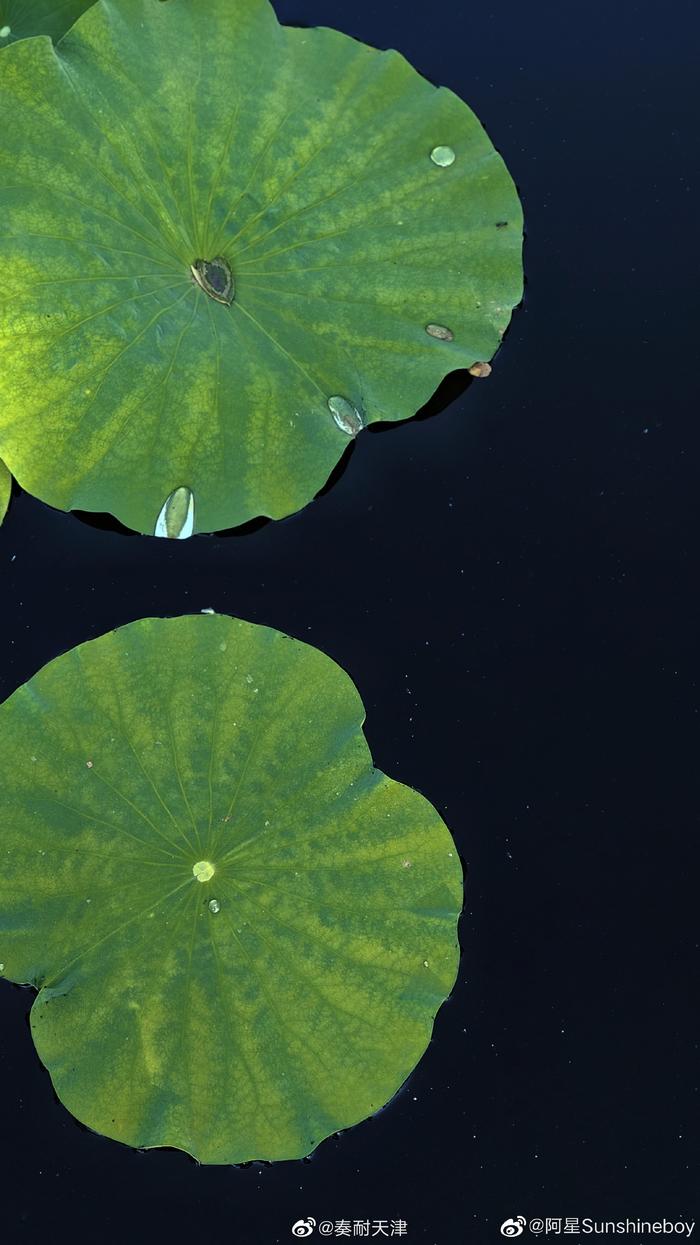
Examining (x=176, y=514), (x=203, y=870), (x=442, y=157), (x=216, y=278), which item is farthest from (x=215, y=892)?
(x=442, y=157)

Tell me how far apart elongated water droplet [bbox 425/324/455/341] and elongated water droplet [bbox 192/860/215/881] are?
1.22 meters

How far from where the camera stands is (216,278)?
2455 mm

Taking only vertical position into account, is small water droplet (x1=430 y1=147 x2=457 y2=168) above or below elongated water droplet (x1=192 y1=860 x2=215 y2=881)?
above

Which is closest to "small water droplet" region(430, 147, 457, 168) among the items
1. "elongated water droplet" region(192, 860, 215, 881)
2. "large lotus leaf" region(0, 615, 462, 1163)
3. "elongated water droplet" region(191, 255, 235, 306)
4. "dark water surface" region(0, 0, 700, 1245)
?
"dark water surface" region(0, 0, 700, 1245)

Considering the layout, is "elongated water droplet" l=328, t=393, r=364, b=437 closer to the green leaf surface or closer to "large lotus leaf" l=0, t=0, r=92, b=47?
the green leaf surface

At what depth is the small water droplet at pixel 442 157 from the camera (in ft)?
8.37

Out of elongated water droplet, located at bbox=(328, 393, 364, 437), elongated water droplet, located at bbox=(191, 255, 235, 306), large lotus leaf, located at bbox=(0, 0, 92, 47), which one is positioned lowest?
elongated water droplet, located at bbox=(328, 393, 364, 437)

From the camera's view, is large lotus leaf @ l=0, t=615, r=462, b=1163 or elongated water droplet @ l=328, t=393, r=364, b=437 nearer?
large lotus leaf @ l=0, t=615, r=462, b=1163

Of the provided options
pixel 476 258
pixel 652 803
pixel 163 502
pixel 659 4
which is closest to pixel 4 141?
pixel 163 502

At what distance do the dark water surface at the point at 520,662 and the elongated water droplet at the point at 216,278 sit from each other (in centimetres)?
46

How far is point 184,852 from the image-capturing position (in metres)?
2.39

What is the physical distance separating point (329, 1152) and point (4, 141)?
225 cm

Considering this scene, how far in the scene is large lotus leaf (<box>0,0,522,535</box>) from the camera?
7.85ft

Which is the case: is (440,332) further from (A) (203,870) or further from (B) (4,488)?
(A) (203,870)
